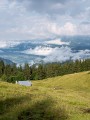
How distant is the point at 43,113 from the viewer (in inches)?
846

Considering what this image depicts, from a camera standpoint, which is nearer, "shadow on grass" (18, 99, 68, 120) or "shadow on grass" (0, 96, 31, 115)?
"shadow on grass" (18, 99, 68, 120)

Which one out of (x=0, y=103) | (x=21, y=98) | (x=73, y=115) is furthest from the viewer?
(x=21, y=98)

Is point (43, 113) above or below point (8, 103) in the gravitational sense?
below

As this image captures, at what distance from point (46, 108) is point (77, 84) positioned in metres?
114

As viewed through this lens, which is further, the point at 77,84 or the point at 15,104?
the point at 77,84

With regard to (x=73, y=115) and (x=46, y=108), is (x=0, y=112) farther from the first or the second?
(x=73, y=115)

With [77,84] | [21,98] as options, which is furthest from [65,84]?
[21,98]

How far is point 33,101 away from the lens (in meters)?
25.1

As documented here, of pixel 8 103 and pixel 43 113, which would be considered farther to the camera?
pixel 8 103

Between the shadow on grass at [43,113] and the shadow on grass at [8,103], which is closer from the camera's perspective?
the shadow on grass at [43,113]

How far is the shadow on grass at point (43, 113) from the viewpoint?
20.3 meters

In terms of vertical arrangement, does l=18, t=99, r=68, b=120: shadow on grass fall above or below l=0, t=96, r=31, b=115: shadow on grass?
below

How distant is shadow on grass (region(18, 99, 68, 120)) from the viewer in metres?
20.3

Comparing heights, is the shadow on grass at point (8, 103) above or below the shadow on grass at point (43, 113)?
above
